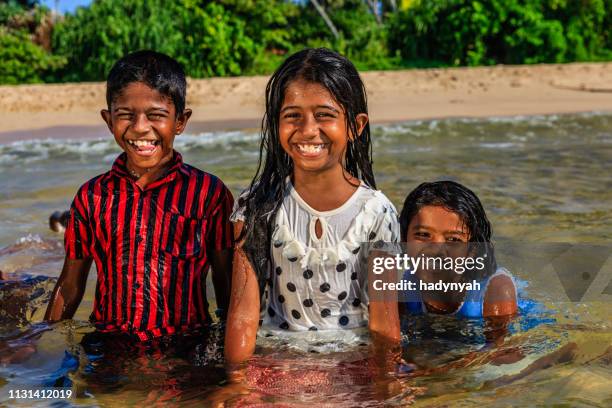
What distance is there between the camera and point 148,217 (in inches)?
133

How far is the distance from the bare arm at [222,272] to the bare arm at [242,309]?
1.22 feet

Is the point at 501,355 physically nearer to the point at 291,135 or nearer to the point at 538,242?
the point at 291,135

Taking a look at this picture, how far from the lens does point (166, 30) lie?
1647 cm

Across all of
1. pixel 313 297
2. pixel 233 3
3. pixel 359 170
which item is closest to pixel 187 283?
pixel 313 297

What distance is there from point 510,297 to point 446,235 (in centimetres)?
46

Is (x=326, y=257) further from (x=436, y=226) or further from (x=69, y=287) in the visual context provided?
(x=69, y=287)

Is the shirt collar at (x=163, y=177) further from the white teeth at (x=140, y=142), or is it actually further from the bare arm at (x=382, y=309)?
the bare arm at (x=382, y=309)

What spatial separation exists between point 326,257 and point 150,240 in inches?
30.2

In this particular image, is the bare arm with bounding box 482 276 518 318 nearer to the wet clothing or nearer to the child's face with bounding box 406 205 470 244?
the wet clothing

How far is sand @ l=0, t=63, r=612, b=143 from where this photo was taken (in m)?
14.8

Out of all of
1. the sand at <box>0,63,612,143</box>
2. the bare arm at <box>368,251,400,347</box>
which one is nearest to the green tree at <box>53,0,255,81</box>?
the sand at <box>0,63,612,143</box>

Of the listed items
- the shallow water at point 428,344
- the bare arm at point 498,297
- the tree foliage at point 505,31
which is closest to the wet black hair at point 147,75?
the shallow water at point 428,344

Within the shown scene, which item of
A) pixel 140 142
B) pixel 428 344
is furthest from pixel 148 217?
pixel 428 344

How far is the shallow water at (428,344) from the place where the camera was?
10.6 feet
